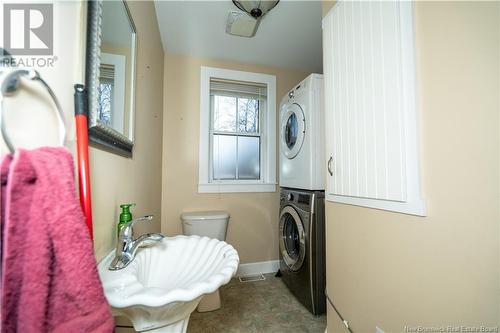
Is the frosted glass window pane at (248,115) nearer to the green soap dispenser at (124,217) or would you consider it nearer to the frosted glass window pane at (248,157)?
the frosted glass window pane at (248,157)

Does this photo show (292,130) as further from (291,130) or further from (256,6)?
(256,6)

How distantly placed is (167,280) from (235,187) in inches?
61.1

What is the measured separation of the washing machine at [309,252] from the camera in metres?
1.66

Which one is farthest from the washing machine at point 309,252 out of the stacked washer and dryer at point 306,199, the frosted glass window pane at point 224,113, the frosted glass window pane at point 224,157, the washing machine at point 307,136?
the frosted glass window pane at point 224,113

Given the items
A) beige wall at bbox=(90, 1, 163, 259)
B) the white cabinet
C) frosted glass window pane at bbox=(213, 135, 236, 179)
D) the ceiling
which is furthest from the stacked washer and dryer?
beige wall at bbox=(90, 1, 163, 259)

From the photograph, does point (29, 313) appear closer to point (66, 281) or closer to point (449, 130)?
point (66, 281)

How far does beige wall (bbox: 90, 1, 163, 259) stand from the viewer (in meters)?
0.77

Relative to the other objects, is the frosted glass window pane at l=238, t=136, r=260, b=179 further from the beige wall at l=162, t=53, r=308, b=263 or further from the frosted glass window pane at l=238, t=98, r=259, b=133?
the beige wall at l=162, t=53, r=308, b=263

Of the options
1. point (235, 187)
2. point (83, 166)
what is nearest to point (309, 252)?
point (235, 187)

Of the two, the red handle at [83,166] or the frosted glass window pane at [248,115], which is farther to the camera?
the frosted glass window pane at [248,115]

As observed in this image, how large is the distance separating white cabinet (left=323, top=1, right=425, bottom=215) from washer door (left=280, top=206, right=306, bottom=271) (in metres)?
0.59

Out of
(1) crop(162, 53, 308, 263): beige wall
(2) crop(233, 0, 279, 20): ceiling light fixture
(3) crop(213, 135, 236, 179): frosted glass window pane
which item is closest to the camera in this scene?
(2) crop(233, 0, 279, 20): ceiling light fixture

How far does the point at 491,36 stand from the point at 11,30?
1.22 metres

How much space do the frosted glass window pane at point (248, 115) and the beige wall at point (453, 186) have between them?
185 centimetres
